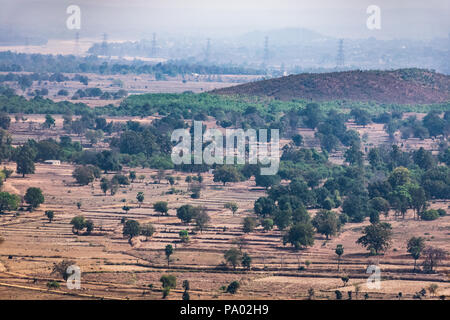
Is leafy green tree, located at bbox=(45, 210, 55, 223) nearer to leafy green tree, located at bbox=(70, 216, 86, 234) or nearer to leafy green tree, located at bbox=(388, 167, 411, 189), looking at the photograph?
leafy green tree, located at bbox=(70, 216, 86, 234)

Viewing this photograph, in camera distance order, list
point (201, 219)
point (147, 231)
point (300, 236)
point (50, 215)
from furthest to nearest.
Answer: point (50, 215) → point (201, 219) → point (147, 231) → point (300, 236)

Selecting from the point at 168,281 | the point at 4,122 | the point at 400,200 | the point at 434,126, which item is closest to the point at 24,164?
the point at 4,122

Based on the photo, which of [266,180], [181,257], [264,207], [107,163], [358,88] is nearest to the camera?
[181,257]

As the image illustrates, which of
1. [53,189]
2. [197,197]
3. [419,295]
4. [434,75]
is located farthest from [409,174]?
[434,75]

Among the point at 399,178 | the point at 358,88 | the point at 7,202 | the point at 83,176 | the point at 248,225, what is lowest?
the point at 248,225

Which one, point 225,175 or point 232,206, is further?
point 225,175

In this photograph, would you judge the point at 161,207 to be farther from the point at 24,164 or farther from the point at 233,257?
the point at 24,164

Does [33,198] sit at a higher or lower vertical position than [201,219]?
higher
